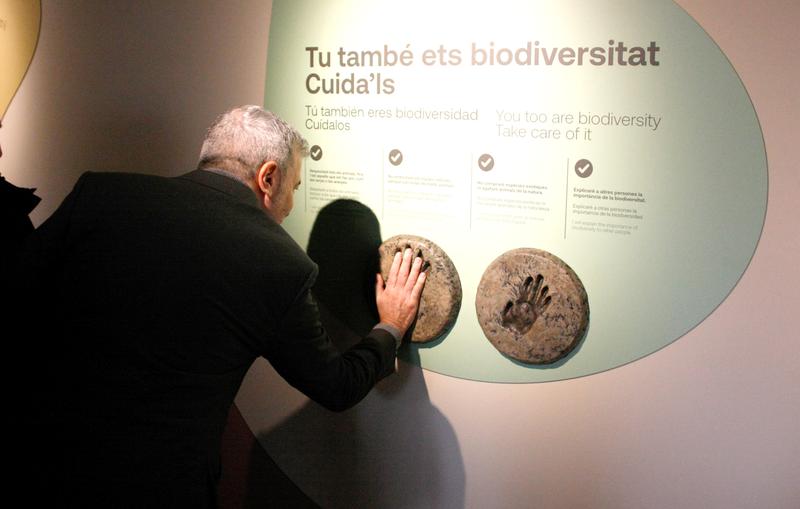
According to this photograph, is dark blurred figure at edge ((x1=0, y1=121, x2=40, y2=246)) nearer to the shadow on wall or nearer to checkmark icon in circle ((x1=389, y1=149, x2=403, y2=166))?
the shadow on wall

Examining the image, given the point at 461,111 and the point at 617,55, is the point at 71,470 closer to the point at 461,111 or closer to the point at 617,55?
the point at 461,111

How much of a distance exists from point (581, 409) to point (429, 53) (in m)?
0.91

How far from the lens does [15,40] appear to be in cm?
282

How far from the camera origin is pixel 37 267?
1719 millimetres

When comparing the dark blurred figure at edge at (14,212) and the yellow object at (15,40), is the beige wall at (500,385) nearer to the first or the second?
the yellow object at (15,40)

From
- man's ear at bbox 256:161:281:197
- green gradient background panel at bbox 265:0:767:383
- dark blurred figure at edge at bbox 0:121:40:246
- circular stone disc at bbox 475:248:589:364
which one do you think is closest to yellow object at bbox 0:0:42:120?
dark blurred figure at edge at bbox 0:121:40:246

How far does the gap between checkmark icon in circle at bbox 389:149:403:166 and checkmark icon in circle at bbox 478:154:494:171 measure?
0.71ft

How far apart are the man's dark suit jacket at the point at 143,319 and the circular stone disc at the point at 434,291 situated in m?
0.41

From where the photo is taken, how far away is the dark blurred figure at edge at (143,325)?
1.67 metres

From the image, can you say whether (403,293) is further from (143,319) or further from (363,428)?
(143,319)

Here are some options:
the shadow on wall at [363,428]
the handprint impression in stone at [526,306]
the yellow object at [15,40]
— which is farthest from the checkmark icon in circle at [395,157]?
the yellow object at [15,40]

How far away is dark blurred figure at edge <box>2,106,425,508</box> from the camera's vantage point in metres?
1.67

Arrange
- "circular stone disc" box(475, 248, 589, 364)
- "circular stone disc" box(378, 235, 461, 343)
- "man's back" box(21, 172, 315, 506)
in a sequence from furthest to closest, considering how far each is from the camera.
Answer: "circular stone disc" box(378, 235, 461, 343) → "circular stone disc" box(475, 248, 589, 364) → "man's back" box(21, 172, 315, 506)

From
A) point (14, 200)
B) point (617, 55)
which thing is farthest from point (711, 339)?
point (14, 200)
